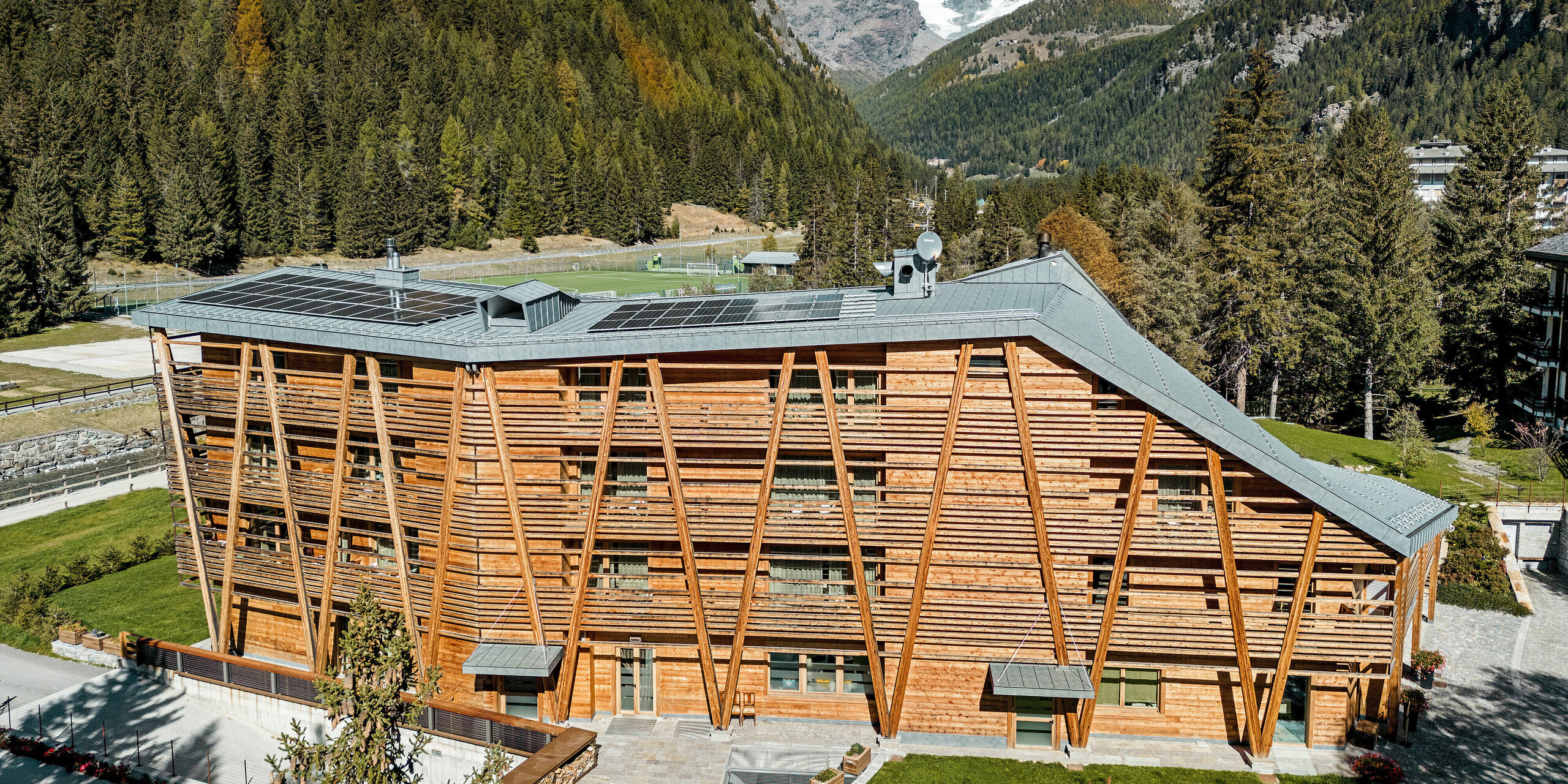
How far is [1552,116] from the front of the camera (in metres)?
148

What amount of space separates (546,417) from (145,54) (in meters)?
144

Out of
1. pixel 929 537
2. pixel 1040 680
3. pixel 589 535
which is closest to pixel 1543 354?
pixel 1040 680

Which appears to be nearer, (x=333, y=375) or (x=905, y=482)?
(x=905, y=482)

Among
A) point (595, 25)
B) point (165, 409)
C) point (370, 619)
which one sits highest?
point (595, 25)

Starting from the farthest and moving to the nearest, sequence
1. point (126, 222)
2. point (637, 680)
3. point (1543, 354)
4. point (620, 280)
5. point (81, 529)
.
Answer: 1. point (620, 280)
2. point (126, 222)
3. point (1543, 354)
4. point (81, 529)
5. point (637, 680)

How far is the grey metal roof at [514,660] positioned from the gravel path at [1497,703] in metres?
19.0

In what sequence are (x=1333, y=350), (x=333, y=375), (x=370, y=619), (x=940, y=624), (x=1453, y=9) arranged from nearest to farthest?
(x=370, y=619) < (x=940, y=624) < (x=333, y=375) < (x=1333, y=350) < (x=1453, y=9)

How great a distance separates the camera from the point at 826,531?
76.3 ft

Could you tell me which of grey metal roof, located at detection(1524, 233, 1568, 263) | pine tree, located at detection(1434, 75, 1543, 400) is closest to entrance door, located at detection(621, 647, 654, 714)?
grey metal roof, located at detection(1524, 233, 1568, 263)

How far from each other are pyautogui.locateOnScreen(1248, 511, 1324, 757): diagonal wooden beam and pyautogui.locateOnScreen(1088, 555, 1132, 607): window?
2997 millimetres

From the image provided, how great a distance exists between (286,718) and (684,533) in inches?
440

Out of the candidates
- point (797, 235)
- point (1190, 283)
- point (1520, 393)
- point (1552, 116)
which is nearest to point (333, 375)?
point (1190, 283)

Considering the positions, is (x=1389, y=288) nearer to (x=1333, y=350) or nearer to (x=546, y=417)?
(x=1333, y=350)

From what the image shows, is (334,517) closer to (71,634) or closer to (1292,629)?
(71,634)
